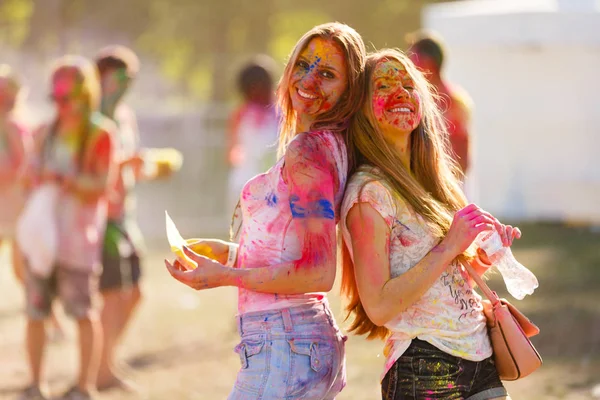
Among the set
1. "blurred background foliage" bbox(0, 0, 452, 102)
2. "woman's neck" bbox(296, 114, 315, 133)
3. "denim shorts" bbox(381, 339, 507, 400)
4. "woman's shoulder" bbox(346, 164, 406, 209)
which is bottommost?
"denim shorts" bbox(381, 339, 507, 400)

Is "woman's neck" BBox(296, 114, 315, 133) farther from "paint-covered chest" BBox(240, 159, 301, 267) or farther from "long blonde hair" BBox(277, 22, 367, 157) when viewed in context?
"paint-covered chest" BBox(240, 159, 301, 267)

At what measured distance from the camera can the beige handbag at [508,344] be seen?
3232 mm

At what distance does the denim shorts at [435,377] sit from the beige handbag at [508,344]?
2.7 inches

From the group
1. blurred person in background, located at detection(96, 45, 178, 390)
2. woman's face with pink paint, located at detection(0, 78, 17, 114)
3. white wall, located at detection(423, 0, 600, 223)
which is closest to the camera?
blurred person in background, located at detection(96, 45, 178, 390)

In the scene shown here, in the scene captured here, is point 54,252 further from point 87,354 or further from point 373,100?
point 373,100

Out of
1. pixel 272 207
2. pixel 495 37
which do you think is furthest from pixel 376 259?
pixel 495 37

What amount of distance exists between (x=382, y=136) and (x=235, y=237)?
597 mm

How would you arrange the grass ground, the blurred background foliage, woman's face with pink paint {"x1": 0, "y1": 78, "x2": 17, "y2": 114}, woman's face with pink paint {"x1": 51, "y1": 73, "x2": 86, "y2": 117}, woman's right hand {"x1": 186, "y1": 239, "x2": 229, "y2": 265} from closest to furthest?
woman's right hand {"x1": 186, "y1": 239, "x2": 229, "y2": 265} < woman's face with pink paint {"x1": 51, "y1": 73, "x2": 86, "y2": 117} < the grass ground < woman's face with pink paint {"x1": 0, "y1": 78, "x2": 17, "y2": 114} < the blurred background foliage

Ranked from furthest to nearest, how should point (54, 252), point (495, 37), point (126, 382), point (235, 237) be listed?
point (495, 37), point (126, 382), point (54, 252), point (235, 237)

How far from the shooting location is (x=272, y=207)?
323 centimetres

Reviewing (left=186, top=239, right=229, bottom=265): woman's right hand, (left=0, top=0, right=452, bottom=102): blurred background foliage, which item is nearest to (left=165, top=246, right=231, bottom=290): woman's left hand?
(left=186, top=239, right=229, bottom=265): woman's right hand

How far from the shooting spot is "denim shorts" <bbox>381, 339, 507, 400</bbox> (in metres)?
3.15

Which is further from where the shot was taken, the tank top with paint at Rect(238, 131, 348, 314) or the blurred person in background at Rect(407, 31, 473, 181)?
the blurred person in background at Rect(407, 31, 473, 181)

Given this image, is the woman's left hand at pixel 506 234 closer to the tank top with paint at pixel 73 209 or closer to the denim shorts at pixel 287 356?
the denim shorts at pixel 287 356
